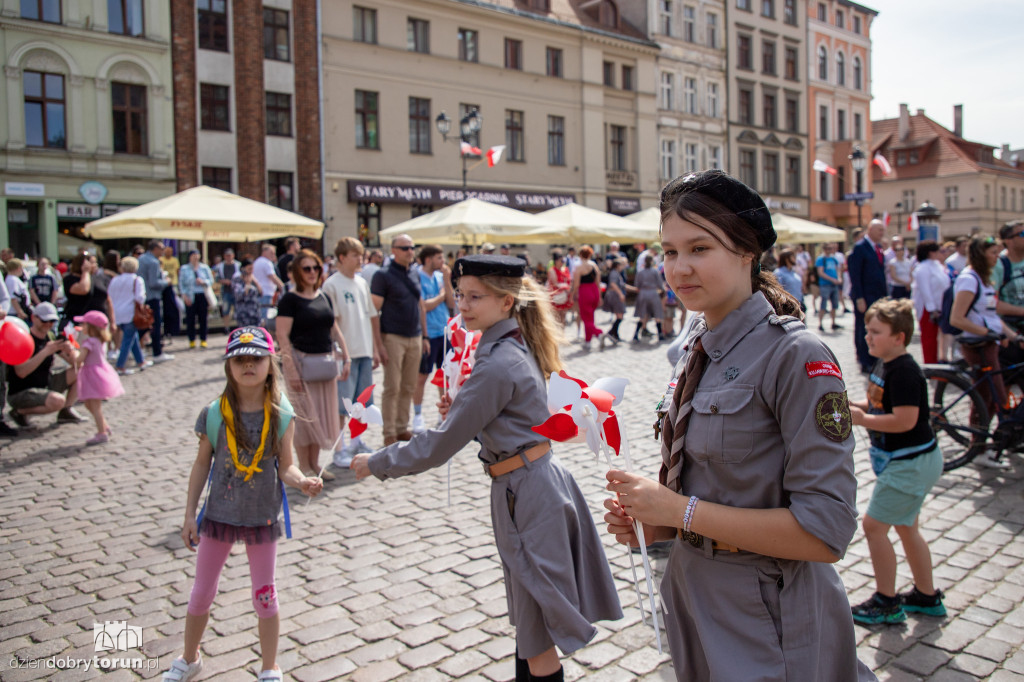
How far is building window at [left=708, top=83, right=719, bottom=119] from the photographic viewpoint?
4094 centimetres

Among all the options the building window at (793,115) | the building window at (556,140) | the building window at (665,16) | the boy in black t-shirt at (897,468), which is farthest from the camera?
the building window at (793,115)

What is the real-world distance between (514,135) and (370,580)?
97.2ft

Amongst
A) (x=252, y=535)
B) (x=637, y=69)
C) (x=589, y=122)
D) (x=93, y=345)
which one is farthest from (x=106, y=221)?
(x=637, y=69)

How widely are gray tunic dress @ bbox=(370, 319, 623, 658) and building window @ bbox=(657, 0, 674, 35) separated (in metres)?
39.4

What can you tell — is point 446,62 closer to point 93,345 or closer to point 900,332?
point 93,345

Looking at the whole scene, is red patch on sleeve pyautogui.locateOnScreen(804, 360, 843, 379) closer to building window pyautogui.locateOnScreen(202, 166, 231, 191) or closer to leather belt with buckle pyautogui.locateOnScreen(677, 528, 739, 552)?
leather belt with buckle pyautogui.locateOnScreen(677, 528, 739, 552)

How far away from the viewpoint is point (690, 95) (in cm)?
3966

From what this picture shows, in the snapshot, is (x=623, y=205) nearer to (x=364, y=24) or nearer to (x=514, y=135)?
(x=514, y=135)

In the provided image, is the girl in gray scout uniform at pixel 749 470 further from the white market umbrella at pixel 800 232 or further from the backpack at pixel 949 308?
the white market umbrella at pixel 800 232

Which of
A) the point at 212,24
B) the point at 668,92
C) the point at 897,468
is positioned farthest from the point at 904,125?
the point at 897,468

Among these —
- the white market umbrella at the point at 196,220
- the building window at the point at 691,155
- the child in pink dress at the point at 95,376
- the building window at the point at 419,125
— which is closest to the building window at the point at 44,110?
the white market umbrella at the point at 196,220

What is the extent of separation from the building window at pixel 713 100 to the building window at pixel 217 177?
87.0 ft

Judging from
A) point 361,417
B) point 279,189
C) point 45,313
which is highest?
point 279,189

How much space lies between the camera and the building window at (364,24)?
27734 millimetres
